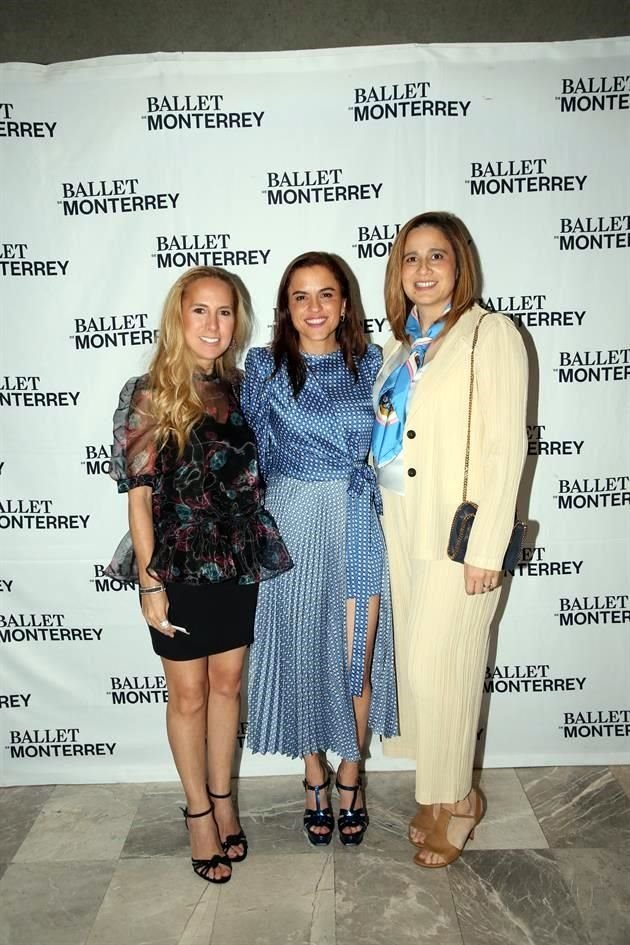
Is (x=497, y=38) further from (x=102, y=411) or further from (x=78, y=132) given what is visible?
(x=102, y=411)

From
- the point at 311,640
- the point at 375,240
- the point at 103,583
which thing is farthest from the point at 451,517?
the point at 103,583

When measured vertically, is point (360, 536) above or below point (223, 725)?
above

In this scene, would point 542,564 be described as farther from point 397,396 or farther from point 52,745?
point 52,745

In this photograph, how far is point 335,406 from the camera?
227 centimetres

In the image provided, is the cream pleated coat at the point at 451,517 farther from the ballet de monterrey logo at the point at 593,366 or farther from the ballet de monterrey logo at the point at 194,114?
the ballet de monterrey logo at the point at 194,114

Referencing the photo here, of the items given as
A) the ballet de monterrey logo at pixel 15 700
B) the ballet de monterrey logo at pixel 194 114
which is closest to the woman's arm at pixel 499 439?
the ballet de monterrey logo at pixel 194 114

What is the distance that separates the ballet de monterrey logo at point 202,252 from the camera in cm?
267

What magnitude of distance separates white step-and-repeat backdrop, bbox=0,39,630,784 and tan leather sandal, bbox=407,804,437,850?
1.43ft

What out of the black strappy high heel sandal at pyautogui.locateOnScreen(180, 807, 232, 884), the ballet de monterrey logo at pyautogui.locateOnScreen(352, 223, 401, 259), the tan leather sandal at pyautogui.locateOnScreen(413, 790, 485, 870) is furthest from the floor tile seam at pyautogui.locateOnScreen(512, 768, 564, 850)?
the ballet de monterrey logo at pyautogui.locateOnScreen(352, 223, 401, 259)

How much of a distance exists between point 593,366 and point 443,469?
1.00 m

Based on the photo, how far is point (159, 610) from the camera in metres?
2.11

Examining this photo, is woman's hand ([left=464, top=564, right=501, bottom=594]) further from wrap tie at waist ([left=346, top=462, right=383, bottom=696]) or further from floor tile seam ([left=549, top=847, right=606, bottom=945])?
floor tile seam ([left=549, top=847, right=606, bottom=945])

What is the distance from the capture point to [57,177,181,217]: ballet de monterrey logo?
2.62 metres

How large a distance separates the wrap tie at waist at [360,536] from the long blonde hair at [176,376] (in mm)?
524
